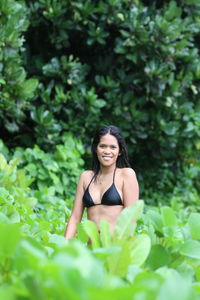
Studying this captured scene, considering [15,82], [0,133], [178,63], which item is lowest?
[0,133]

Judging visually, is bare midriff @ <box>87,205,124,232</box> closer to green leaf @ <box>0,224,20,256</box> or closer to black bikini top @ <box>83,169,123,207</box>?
black bikini top @ <box>83,169,123,207</box>

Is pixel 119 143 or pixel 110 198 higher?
pixel 119 143

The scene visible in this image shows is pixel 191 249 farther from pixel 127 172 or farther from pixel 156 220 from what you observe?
pixel 127 172

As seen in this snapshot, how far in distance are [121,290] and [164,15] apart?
239 inches

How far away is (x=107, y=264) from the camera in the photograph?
1.18m

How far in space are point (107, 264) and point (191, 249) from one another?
0.85 feet

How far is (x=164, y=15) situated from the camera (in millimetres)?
6543

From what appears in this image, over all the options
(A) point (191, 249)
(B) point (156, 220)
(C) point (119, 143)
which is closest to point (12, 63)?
(C) point (119, 143)

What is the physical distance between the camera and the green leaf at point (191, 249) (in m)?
1.33

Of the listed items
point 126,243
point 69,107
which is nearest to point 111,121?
point 69,107

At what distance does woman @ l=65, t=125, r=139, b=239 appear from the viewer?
2.89 m

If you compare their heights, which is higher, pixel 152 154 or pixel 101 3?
pixel 101 3

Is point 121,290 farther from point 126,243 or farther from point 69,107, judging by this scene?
point 69,107

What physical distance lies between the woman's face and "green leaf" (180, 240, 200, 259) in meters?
1.67
